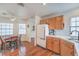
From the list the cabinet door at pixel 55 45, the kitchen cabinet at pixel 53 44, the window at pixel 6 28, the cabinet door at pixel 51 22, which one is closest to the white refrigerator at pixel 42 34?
the cabinet door at pixel 51 22

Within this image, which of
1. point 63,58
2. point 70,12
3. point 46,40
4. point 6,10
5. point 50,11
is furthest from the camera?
point 46,40

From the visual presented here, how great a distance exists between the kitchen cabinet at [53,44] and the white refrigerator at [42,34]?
0.28 metres

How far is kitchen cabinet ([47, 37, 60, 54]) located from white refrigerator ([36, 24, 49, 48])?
0.28 metres

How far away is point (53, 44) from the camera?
3.98 metres

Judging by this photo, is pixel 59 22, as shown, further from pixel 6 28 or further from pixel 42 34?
pixel 6 28

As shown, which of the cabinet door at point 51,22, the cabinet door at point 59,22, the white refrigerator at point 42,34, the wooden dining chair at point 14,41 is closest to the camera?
the cabinet door at point 59,22

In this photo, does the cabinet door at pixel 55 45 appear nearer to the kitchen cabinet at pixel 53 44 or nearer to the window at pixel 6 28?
the kitchen cabinet at pixel 53 44

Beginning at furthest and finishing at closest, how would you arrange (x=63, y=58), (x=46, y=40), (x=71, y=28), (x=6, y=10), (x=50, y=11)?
(x=46, y=40) < (x=50, y=11) < (x=6, y=10) < (x=71, y=28) < (x=63, y=58)

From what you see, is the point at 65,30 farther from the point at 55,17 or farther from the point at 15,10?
the point at 15,10

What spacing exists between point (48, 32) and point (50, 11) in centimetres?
115

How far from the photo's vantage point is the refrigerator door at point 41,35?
4562 mm

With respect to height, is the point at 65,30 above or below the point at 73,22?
below

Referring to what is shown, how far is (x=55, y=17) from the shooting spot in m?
3.70

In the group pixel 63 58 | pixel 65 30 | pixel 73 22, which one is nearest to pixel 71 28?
pixel 73 22
